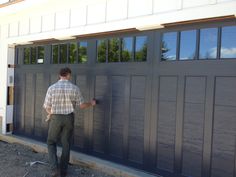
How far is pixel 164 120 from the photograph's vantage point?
5164mm

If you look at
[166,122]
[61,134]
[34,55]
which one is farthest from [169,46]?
[34,55]

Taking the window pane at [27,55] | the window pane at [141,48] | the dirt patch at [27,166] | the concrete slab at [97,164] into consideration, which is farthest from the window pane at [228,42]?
the window pane at [27,55]

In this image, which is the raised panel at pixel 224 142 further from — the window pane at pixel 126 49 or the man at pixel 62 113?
the man at pixel 62 113

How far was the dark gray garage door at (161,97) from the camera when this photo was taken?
4488 millimetres

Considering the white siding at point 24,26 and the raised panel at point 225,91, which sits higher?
the white siding at point 24,26

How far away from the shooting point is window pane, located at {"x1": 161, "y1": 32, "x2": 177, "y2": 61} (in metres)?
5.08

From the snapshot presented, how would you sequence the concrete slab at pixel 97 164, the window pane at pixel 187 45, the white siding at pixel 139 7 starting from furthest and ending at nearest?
the concrete slab at pixel 97 164 → the white siding at pixel 139 7 → the window pane at pixel 187 45

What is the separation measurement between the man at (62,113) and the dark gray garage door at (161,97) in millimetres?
726

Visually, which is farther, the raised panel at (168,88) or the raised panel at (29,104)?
the raised panel at (29,104)

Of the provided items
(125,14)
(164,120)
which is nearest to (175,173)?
(164,120)

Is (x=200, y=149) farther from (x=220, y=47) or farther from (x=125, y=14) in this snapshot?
(x=125, y=14)

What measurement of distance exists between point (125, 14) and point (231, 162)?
9.03ft

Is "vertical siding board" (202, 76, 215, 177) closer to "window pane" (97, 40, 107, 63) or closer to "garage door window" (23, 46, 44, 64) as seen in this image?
"window pane" (97, 40, 107, 63)

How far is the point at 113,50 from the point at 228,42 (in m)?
2.20
